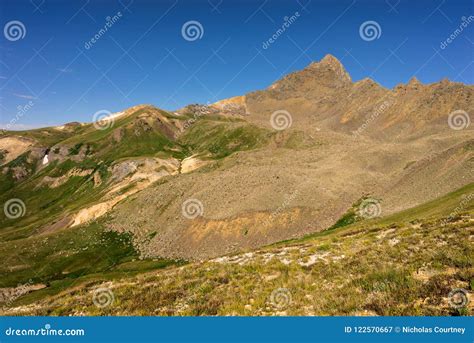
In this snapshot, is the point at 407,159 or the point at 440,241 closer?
the point at 440,241

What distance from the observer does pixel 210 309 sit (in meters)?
18.5

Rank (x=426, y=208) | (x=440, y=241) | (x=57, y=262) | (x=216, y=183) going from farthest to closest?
(x=216, y=183), (x=57, y=262), (x=426, y=208), (x=440, y=241)

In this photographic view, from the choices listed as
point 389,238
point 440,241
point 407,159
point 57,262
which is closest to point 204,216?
point 57,262

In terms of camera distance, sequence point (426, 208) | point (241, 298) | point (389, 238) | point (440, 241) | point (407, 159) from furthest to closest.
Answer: point (407, 159) < point (426, 208) < point (389, 238) < point (440, 241) < point (241, 298)

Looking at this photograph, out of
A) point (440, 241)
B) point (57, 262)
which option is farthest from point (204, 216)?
point (440, 241)

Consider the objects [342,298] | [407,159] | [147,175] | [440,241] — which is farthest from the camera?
[147,175]

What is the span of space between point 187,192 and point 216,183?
348 inches

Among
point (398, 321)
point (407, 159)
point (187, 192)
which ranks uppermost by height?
point (407, 159)

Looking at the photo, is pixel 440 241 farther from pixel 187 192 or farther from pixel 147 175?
pixel 147 175

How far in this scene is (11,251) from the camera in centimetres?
9694

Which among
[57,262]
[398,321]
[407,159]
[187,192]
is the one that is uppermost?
[407,159]

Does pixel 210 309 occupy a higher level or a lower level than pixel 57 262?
lower

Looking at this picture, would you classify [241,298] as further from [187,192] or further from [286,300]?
[187,192]

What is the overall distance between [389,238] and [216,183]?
6573 centimetres
